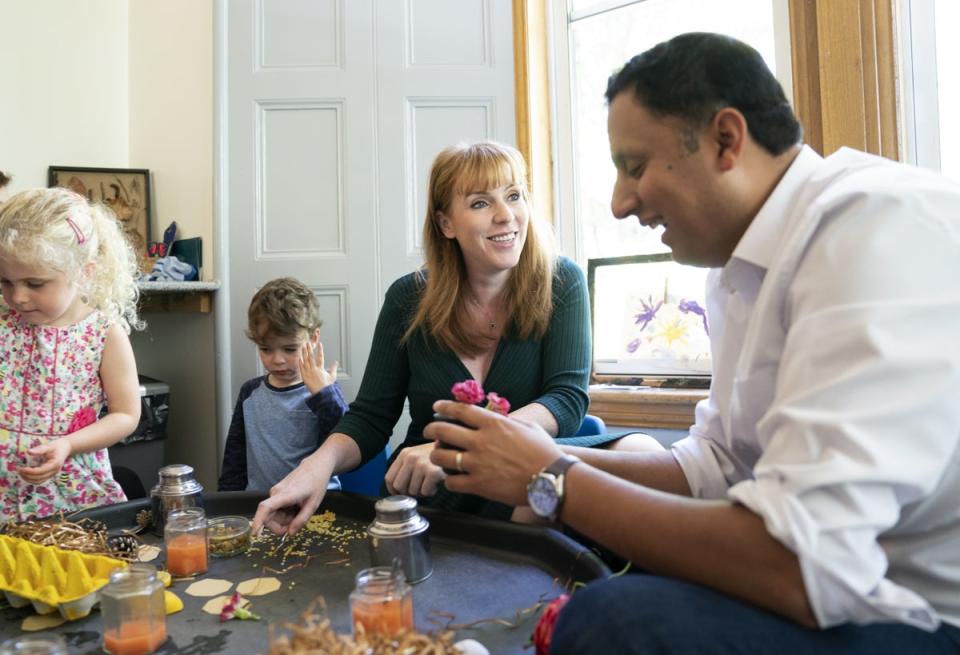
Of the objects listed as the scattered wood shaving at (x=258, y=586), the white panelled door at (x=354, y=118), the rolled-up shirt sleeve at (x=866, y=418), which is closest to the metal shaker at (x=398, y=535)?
the scattered wood shaving at (x=258, y=586)

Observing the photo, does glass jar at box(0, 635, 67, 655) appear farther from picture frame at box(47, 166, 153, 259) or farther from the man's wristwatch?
picture frame at box(47, 166, 153, 259)

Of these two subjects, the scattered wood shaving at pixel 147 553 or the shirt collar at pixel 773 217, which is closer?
the shirt collar at pixel 773 217

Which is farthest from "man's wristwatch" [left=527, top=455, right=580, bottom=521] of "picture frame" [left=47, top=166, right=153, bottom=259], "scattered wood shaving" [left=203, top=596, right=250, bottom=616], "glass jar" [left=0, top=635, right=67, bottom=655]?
"picture frame" [left=47, top=166, right=153, bottom=259]

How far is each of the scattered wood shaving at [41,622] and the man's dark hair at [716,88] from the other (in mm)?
1043

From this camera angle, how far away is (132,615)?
35.8 inches

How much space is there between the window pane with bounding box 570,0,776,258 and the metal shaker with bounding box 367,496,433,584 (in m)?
1.90

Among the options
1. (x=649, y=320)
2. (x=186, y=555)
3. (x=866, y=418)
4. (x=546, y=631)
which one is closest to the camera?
(x=866, y=418)

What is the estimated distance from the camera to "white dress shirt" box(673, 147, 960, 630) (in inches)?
26.7

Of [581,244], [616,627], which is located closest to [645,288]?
[581,244]

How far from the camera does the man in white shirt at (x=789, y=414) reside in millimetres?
687

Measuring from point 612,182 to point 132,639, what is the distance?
8.02ft

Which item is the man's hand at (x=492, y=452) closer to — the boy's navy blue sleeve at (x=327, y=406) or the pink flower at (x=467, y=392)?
the pink flower at (x=467, y=392)

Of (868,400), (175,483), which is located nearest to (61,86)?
(175,483)

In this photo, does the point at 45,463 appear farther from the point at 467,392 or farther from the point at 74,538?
the point at 467,392
